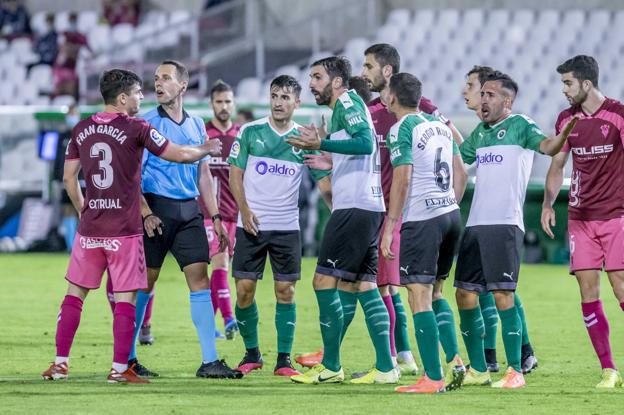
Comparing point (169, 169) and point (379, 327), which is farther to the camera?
point (169, 169)

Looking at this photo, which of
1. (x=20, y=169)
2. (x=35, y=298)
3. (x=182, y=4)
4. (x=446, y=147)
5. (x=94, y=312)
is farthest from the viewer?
(x=182, y=4)

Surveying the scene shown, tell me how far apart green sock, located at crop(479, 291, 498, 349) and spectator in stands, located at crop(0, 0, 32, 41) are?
21.3m

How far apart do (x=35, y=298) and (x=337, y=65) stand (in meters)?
7.18

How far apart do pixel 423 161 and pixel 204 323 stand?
193 centimetres

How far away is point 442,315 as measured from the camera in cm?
912

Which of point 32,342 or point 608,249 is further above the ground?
point 608,249

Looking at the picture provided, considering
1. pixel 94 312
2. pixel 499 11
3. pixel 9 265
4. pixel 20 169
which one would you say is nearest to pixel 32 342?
pixel 94 312

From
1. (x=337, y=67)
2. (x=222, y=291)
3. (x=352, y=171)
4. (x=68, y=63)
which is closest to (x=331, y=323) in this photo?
(x=352, y=171)

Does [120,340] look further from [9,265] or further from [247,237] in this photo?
[9,265]

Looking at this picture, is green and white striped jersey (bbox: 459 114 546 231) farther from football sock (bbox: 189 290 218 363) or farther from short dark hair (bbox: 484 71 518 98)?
football sock (bbox: 189 290 218 363)

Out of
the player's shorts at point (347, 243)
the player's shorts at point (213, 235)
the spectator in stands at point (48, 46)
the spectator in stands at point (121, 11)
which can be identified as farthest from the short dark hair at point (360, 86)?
the spectator in stands at point (121, 11)

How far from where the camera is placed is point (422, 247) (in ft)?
28.7

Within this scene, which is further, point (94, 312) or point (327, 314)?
point (94, 312)

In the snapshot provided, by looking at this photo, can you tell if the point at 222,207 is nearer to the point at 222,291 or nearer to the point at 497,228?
the point at 222,291
